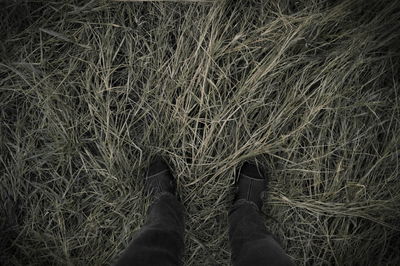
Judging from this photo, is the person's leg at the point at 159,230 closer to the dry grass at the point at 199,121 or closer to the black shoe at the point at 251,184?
the dry grass at the point at 199,121

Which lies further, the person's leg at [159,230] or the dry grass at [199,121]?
the dry grass at [199,121]

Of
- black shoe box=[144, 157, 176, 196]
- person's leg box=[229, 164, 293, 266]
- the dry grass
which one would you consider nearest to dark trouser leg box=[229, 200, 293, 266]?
person's leg box=[229, 164, 293, 266]

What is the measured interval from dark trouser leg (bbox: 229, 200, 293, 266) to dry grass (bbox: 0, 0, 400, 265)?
0.12 meters

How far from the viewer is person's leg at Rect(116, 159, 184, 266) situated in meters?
0.78

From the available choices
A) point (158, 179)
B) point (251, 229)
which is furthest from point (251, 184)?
point (158, 179)

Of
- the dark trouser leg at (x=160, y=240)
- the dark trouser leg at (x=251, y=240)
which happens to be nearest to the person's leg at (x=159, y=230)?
the dark trouser leg at (x=160, y=240)

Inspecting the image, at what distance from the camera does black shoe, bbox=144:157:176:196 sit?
1068 millimetres

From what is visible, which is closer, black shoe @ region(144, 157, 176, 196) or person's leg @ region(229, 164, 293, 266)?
person's leg @ region(229, 164, 293, 266)

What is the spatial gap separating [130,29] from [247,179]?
2.18 ft

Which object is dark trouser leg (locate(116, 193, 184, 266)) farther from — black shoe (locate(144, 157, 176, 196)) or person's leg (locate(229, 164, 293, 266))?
person's leg (locate(229, 164, 293, 266))

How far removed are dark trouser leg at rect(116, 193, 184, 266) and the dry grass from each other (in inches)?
5.3

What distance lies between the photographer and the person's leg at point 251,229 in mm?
797

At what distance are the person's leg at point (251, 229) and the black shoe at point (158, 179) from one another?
9.3 inches

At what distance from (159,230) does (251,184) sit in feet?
1.21
